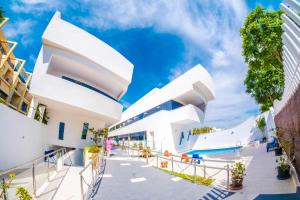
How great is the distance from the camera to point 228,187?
6512mm

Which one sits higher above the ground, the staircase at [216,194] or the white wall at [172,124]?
the white wall at [172,124]

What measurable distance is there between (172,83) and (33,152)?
16.8 meters

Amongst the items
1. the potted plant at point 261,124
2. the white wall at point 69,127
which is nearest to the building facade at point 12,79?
the white wall at point 69,127

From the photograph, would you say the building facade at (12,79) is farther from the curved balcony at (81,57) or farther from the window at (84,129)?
the curved balcony at (81,57)

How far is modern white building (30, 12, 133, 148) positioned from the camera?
11266mm

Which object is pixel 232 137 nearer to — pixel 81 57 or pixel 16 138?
pixel 81 57

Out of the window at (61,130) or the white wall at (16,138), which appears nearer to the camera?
the white wall at (16,138)

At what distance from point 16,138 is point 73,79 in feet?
22.8

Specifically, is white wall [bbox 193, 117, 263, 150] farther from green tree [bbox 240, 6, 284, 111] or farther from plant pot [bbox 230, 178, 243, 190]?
plant pot [bbox 230, 178, 243, 190]

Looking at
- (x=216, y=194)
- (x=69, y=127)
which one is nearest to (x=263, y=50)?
(x=216, y=194)

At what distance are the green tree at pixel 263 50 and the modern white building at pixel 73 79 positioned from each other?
9.03m

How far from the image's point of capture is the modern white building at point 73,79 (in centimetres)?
1127

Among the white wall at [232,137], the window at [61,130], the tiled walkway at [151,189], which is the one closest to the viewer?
the tiled walkway at [151,189]

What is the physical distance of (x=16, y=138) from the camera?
9031 mm
